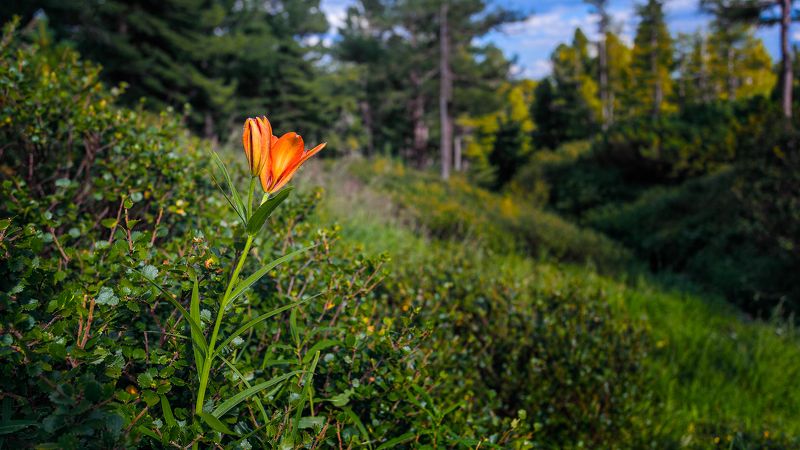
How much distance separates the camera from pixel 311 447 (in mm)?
1165

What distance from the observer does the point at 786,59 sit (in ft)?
48.2

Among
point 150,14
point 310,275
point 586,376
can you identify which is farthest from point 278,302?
point 150,14

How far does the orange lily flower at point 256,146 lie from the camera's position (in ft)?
3.03

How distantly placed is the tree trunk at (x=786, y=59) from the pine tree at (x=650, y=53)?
2150 cm

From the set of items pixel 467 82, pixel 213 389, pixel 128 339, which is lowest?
pixel 213 389

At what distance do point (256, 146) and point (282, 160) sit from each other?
5 centimetres

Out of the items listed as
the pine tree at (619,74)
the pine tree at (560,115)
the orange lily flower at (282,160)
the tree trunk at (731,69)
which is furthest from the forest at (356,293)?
the tree trunk at (731,69)

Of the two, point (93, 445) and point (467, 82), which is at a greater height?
point (467, 82)

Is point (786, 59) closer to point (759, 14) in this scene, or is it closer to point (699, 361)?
point (759, 14)

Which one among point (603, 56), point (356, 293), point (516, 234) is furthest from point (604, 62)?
point (356, 293)

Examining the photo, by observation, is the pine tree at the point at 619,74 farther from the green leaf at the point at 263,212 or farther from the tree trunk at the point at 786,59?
the green leaf at the point at 263,212

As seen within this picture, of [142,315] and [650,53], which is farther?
[650,53]

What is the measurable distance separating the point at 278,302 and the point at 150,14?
2123 centimetres

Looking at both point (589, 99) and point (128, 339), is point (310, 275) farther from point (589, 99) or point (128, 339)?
point (589, 99)
